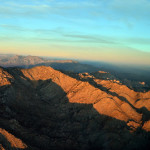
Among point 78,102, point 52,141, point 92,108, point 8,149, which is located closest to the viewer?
point 8,149

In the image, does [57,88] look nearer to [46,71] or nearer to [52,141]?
[46,71]

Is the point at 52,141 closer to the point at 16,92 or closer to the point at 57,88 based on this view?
the point at 16,92

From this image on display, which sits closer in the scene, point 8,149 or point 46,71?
point 8,149

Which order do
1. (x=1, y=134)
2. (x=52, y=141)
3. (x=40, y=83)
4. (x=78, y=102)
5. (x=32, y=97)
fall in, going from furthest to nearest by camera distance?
(x=40, y=83)
(x=32, y=97)
(x=78, y=102)
(x=52, y=141)
(x=1, y=134)

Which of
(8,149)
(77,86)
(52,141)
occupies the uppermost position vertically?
(77,86)

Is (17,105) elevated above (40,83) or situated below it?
below

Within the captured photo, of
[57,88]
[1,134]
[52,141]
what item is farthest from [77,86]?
[1,134]

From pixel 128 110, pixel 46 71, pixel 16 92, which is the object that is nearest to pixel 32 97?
pixel 16 92
